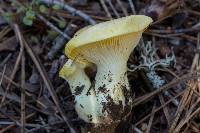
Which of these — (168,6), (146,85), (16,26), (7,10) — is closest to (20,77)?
(16,26)

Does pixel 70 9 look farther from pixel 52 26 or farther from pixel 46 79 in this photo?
pixel 46 79

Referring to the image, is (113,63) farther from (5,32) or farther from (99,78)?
(5,32)

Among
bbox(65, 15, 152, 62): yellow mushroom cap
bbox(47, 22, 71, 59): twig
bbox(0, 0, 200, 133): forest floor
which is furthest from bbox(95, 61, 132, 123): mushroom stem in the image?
bbox(47, 22, 71, 59): twig

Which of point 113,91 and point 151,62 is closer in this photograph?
point 113,91

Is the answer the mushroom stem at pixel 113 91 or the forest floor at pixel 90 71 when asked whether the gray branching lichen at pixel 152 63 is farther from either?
the mushroom stem at pixel 113 91

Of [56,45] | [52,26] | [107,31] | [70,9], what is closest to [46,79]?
[56,45]

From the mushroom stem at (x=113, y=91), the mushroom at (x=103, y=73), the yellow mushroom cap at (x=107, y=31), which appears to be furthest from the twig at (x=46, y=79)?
the yellow mushroom cap at (x=107, y=31)

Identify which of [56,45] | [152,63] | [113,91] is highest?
[56,45]

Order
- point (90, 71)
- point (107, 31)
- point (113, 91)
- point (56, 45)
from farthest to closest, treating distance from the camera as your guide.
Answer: point (56, 45)
point (90, 71)
point (113, 91)
point (107, 31)

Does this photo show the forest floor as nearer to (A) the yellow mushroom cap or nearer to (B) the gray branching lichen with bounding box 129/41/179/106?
(B) the gray branching lichen with bounding box 129/41/179/106
